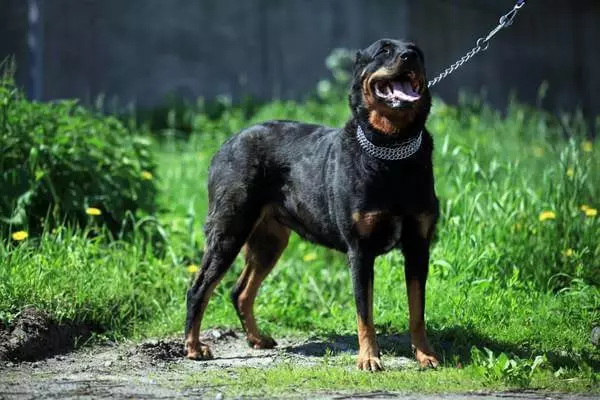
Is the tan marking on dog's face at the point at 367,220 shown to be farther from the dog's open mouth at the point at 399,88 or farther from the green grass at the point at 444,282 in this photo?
the green grass at the point at 444,282

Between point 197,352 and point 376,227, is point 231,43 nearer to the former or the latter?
point 197,352

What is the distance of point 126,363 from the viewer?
19.6ft

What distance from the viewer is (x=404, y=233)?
587cm

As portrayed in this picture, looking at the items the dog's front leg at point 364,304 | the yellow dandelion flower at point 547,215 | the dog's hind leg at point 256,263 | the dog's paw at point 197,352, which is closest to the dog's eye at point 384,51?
the dog's front leg at point 364,304

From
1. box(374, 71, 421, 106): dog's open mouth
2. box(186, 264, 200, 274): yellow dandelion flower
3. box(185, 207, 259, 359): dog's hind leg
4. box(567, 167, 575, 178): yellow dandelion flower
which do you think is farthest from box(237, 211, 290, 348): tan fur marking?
box(567, 167, 575, 178): yellow dandelion flower

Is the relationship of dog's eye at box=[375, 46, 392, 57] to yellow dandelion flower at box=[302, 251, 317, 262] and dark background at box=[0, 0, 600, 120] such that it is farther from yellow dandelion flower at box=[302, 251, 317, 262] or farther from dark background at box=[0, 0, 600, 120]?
dark background at box=[0, 0, 600, 120]

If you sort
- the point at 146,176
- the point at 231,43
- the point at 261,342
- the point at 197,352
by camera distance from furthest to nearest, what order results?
the point at 231,43
the point at 146,176
the point at 261,342
the point at 197,352

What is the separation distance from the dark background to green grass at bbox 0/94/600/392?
4.50 m

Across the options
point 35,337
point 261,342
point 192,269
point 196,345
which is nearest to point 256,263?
point 261,342

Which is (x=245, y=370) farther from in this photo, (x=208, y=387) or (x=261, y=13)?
(x=261, y=13)

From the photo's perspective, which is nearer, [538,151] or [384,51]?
[384,51]

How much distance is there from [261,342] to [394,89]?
1923 millimetres

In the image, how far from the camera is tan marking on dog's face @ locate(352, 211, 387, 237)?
571 centimetres

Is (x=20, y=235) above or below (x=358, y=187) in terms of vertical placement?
below
